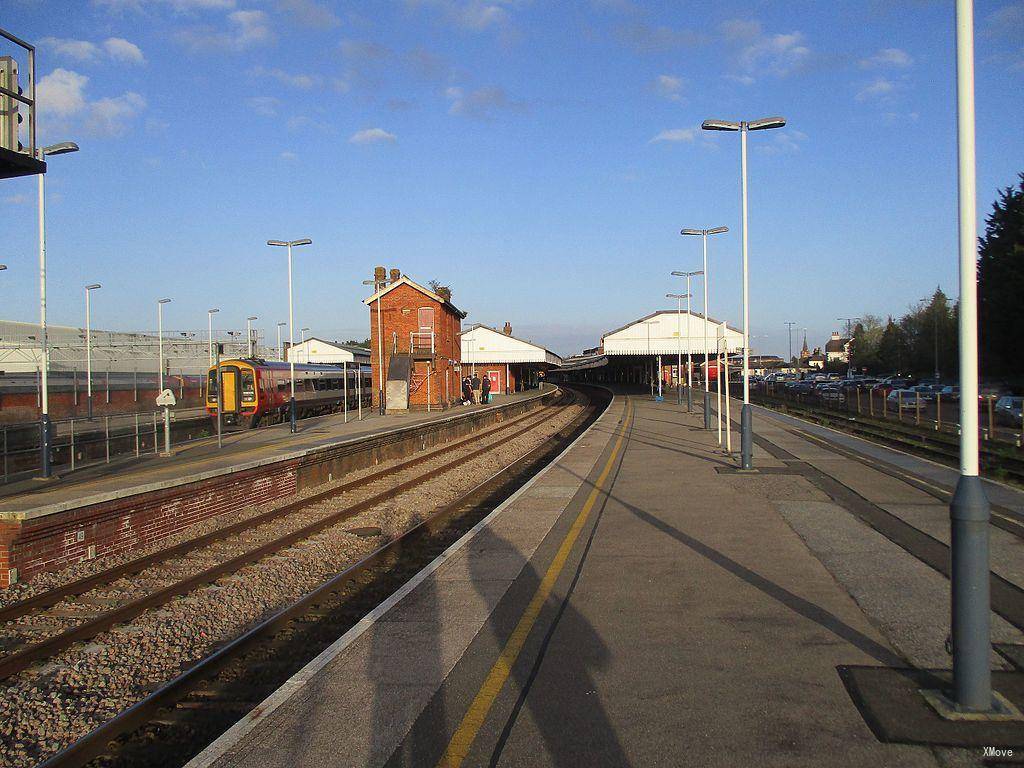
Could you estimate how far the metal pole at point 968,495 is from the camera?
4.50 meters

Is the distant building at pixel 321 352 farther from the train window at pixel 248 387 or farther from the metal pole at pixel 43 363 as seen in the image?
the metal pole at pixel 43 363

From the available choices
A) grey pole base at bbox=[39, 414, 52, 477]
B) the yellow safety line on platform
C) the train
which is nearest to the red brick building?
the train

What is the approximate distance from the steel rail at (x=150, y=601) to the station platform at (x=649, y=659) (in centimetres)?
290

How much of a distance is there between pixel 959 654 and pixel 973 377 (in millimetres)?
1624

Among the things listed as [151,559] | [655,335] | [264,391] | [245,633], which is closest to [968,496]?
[245,633]

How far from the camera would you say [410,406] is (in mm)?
42031

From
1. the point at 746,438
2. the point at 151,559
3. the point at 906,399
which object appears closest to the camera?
the point at 151,559

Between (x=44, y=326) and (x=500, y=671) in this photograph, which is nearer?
(x=500, y=671)

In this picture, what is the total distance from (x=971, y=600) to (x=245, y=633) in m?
6.04

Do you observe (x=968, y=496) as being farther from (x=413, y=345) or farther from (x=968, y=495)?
(x=413, y=345)

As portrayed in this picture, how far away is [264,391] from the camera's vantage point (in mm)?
34500

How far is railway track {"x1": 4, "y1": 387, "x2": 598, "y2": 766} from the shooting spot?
5418 mm

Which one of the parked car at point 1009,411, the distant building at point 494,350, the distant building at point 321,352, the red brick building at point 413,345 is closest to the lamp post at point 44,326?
the red brick building at point 413,345

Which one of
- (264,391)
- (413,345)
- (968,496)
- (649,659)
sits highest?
(413,345)
